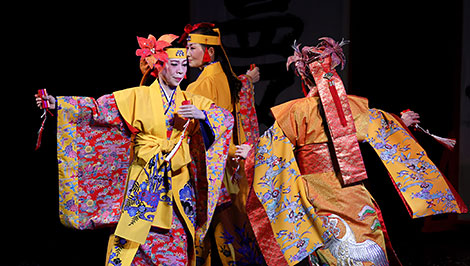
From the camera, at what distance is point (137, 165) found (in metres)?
3.08

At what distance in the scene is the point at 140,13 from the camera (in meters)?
4.58

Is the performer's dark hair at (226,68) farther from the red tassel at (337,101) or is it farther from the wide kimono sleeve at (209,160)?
the red tassel at (337,101)

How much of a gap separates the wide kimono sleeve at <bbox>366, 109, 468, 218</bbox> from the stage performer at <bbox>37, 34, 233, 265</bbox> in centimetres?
89

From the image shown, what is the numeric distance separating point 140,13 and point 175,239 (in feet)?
7.28

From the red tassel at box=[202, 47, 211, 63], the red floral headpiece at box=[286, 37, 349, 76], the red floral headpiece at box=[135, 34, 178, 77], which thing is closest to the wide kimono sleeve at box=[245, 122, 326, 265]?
the red floral headpiece at box=[286, 37, 349, 76]

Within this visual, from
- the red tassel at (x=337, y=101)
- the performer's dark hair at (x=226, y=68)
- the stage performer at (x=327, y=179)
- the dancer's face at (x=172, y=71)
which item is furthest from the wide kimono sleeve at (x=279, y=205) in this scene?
the performer's dark hair at (x=226, y=68)

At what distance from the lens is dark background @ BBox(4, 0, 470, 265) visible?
13.7ft

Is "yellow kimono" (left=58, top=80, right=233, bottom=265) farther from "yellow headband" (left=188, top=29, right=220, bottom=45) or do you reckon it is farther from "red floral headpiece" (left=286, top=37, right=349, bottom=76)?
"yellow headband" (left=188, top=29, right=220, bottom=45)

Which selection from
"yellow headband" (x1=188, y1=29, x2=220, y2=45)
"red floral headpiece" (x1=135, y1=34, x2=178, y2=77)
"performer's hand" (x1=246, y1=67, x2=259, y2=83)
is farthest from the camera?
"performer's hand" (x1=246, y1=67, x2=259, y2=83)

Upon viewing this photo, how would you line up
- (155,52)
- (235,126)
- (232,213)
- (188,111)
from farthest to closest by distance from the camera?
1. (235,126)
2. (232,213)
3. (155,52)
4. (188,111)

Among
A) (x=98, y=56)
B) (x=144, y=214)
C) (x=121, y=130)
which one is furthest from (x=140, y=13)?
(x=144, y=214)

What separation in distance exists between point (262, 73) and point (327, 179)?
6.59ft

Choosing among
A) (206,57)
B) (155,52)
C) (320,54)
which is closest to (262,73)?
(206,57)

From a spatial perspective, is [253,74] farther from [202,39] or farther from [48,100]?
[48,100]
